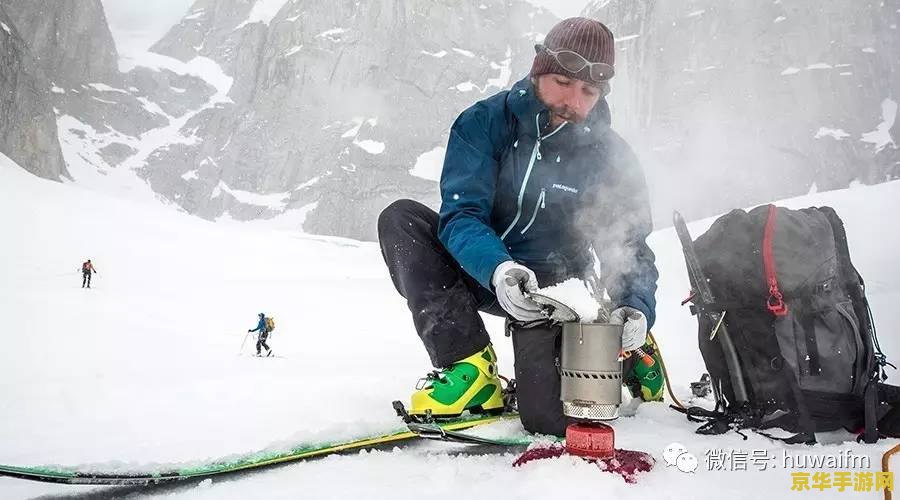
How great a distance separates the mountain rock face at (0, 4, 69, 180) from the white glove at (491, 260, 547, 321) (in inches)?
3100

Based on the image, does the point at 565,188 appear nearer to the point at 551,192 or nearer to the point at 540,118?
the point at 551,192

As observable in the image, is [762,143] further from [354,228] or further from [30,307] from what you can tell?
[30,307]

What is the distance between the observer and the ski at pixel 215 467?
4.46ft

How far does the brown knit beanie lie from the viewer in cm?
210

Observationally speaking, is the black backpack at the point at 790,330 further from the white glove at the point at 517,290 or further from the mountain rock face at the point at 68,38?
the mountain rock face at the point at 68,38

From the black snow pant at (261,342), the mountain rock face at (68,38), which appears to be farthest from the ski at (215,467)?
the mountain rock face at (68,38)

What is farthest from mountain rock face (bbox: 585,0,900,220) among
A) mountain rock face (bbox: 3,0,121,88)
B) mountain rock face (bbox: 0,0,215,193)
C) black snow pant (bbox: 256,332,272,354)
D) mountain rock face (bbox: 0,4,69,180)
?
mountain rock face (bbox: 3,0,121,88)

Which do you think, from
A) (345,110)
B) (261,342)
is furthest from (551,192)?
(345,110)

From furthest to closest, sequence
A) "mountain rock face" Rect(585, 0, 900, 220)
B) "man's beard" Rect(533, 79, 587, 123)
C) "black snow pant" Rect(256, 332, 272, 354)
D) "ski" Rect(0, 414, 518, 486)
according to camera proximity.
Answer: "mountain rock face" Rect(585, 0, 900, 220) → "black snow pant" Rect(256, 332, 272, 354) → "man's beard" Rect(533, 79, 587, 123) → "ski" Rect(0, 414, 518, 486)

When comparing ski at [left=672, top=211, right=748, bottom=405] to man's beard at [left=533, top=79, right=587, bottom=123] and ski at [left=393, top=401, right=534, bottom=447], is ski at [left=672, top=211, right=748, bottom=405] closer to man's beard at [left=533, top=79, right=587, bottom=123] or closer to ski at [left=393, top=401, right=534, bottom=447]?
man's beard at [left=533, top=79, right=587, bottom=123]

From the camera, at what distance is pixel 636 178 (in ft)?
7.88

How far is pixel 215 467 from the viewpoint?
150 centimetres

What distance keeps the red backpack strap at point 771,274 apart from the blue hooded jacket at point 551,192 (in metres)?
0.40

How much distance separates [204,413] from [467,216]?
1.37 m
